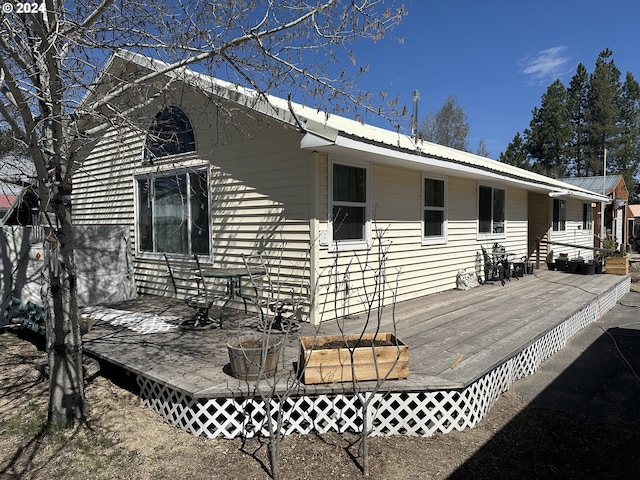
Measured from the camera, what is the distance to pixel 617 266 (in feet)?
36.9

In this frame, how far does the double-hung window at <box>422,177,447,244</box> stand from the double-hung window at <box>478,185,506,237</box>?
170 cm

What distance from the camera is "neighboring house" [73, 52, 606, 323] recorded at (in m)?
5.29

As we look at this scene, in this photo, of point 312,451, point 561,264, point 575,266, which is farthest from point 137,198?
point 561,264

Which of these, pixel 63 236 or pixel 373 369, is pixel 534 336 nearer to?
pixel 373 369

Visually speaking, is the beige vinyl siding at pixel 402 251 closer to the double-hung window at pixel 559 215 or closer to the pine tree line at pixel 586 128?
the double-hung window at pixel 559 215

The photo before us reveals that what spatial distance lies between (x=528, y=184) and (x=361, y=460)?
8621 mm

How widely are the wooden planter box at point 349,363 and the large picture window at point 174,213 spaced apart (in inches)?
154

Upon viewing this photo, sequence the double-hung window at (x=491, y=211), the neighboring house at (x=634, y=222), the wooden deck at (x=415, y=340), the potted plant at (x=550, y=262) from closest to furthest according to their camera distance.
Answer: the wooden deck at (x=415, y=340) < the double-hung window at (x=491, y=211) < the potted plant at (x=550, y=262) < the neighboring house at (x=634, y=222)

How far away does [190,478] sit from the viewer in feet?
9.05

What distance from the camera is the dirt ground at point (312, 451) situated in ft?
9.31

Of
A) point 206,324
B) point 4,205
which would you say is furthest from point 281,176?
point 4,205

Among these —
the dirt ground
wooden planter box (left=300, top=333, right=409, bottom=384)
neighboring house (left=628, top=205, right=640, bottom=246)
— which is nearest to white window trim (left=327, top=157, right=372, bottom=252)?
wooden planter box (left=300, top=333, right=409, bottom=384)

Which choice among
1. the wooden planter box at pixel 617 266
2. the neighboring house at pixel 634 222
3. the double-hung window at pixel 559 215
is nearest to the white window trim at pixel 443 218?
the wooden planter box at pixel 617 266

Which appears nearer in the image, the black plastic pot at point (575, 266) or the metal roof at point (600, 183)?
the black plastic pot at point (575, 266)
